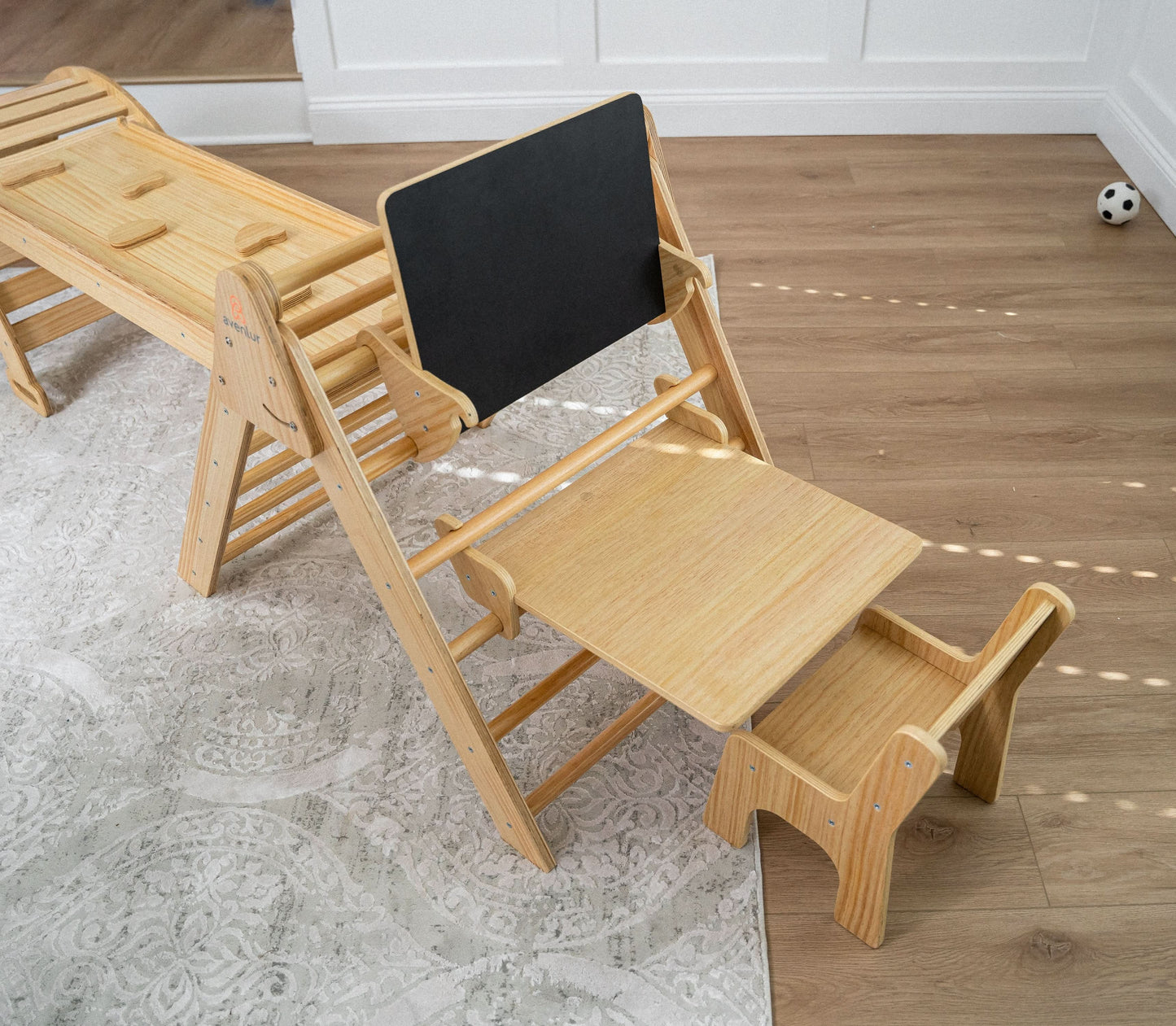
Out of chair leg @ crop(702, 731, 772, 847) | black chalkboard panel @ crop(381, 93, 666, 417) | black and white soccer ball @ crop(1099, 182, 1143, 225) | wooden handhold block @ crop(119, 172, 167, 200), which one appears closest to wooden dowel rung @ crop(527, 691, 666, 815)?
chair leg @ crop(702, 731, 772, 847)

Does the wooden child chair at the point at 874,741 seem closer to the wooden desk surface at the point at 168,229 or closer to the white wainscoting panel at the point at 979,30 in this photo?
the wooden desk surface at the point at 168,229

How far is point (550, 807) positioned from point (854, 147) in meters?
2.80

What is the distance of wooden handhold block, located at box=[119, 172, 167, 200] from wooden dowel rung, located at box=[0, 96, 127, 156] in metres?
0.30

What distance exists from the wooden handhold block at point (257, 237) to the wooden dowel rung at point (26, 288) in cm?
76

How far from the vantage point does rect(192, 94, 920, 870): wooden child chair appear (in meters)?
1.35

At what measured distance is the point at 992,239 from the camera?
3092 millimetres

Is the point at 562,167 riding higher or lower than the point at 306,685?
higher

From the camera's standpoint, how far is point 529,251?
4.76 ft

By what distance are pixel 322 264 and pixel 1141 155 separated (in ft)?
9.86

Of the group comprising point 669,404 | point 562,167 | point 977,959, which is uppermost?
point 562,167

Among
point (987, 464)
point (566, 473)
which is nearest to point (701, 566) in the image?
point (566, 473)

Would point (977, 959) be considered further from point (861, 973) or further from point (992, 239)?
point (992, 239)

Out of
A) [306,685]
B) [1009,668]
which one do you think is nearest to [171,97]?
[306,685]

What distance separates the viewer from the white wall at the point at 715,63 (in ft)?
11.2
